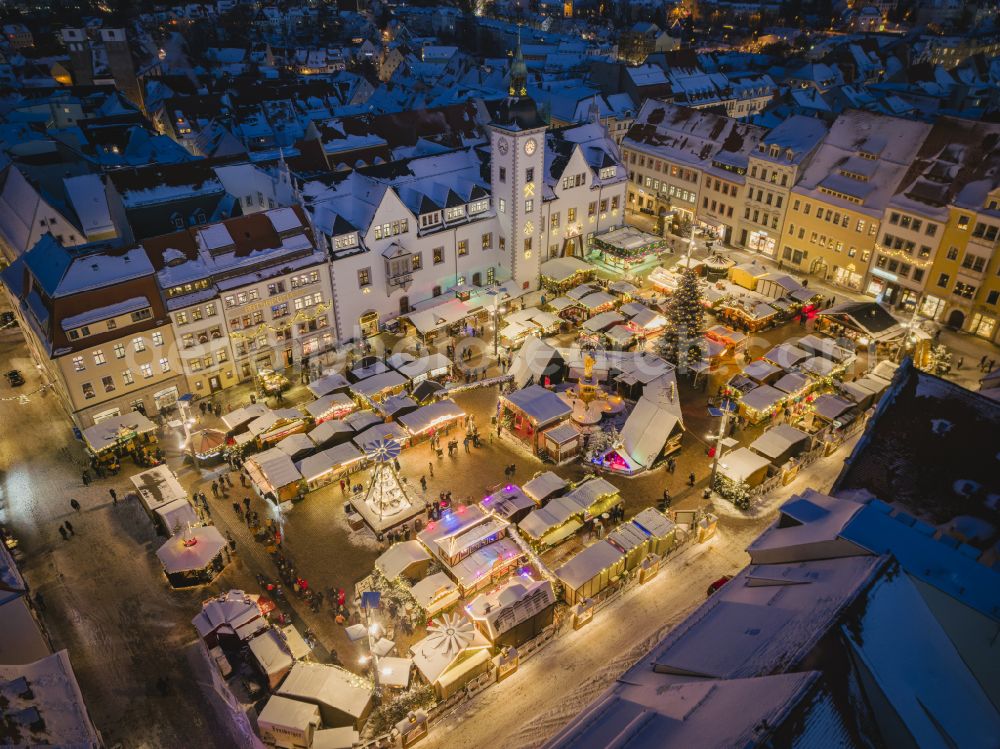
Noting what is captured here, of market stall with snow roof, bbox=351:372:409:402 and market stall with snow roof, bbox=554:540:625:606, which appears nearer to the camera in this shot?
market stall with snow roof, bbox=554:540:625:606

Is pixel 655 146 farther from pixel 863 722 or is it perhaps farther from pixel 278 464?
pixel 863 722

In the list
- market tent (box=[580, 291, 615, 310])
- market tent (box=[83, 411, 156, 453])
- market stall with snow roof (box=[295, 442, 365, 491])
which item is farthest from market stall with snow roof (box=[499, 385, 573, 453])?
market tent (box=[83, 411, 156, 453])

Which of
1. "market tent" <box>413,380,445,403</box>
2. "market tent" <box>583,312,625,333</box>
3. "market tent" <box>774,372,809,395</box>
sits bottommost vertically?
"market tent" <box>413,380,445,403</box>

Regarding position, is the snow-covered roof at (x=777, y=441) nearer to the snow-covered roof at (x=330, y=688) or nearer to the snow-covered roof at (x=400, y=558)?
the snow-covered roof at (x=400, y=558)

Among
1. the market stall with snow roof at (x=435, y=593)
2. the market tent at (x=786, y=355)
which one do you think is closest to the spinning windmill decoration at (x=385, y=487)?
the market stall with snow roof at (x=435, y=593)

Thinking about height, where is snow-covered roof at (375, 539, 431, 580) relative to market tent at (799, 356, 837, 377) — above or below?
below

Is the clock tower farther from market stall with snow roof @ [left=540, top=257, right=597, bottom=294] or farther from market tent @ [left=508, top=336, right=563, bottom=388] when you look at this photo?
market tent @ [left=508, top=336, right=563, bottom=388]
